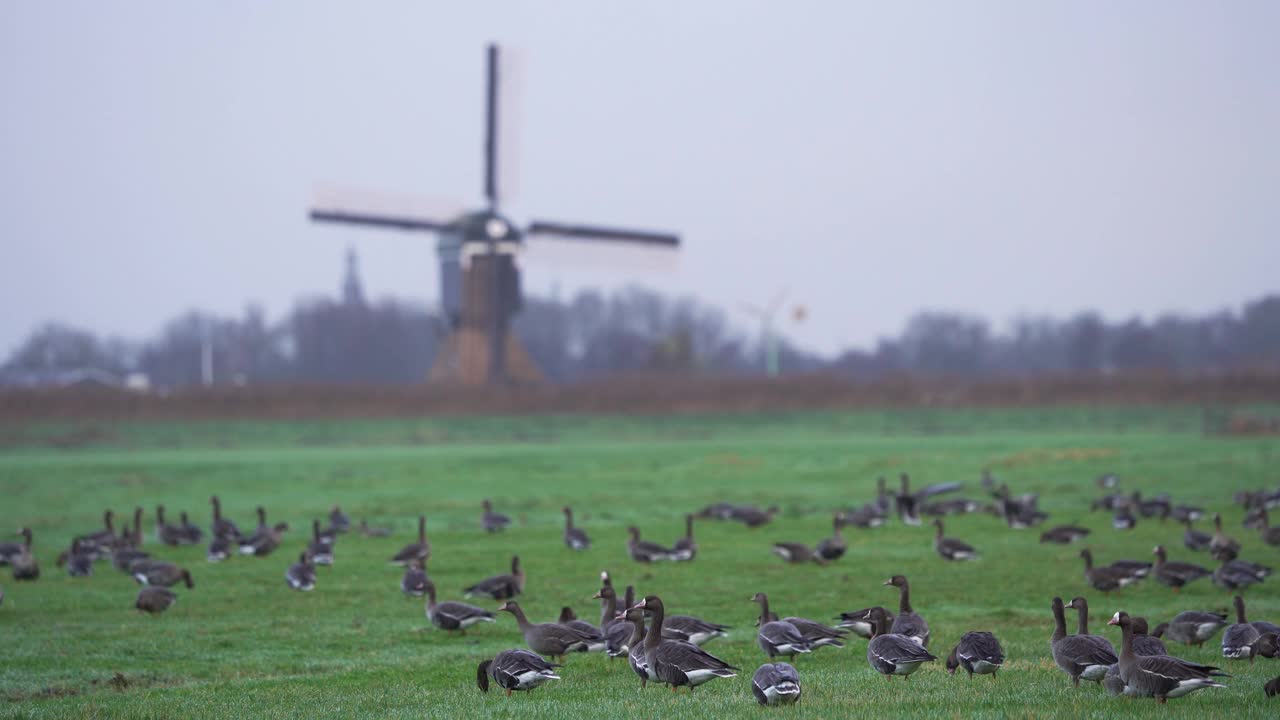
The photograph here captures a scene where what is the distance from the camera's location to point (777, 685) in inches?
480

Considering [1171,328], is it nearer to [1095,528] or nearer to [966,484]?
[966,484]

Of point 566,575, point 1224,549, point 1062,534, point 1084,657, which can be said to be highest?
point 1084,657

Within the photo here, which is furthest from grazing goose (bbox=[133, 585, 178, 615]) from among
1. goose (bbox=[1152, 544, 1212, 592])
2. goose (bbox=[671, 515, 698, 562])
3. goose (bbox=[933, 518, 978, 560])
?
goose (bbox=[1152, 544, 1212, 592])

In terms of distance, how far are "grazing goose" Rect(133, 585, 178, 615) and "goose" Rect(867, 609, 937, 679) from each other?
37.4ft

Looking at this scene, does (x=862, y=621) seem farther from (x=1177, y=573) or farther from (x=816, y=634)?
(x=1177, y=573)

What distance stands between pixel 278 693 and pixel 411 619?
19.1 feet

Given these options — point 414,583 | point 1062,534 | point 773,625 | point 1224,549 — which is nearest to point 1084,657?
point 773,625

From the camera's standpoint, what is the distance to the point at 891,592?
21.5 m

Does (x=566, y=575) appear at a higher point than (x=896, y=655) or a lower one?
lower

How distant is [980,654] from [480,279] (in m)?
72.4

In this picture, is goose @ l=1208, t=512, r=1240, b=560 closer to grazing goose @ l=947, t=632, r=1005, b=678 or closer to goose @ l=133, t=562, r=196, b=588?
grazing goose @ l=947, t=632, r=1005, b=678

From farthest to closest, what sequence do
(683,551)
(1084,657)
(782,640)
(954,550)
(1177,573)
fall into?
(683,551), (954,550), (1177,573), (782,640), (1084,657)

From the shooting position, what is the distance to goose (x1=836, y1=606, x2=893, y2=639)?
617 inches

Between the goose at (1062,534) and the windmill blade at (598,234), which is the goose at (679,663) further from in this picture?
the windmill blade at (598,234)
